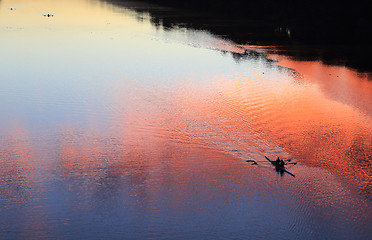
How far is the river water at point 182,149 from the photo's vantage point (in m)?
11.1

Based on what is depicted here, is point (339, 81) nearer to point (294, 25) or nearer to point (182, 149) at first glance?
point (182, 149)

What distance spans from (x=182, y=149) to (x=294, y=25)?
30.4 m

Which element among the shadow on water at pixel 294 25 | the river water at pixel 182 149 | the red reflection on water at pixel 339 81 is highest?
the shadow on water at pixel 294 25

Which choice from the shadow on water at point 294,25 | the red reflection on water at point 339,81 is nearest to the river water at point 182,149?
the red reflection on water at point 339,81

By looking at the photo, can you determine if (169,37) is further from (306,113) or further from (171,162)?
(171,162)

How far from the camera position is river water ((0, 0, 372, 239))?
1115 centimetres

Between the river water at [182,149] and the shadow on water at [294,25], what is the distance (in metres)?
3.74

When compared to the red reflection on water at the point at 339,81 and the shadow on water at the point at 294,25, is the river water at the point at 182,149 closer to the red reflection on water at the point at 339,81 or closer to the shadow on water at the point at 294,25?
the red reflection on water at the point at 339,81

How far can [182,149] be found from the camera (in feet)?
48.2

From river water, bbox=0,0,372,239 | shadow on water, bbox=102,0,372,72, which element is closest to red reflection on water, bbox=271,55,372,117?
river water, bbox=0,0,372,239

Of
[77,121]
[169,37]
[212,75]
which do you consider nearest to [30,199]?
[77,121]

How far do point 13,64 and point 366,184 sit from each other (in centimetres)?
1951

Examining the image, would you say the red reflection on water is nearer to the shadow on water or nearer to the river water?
the river water

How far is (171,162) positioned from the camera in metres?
13.8
